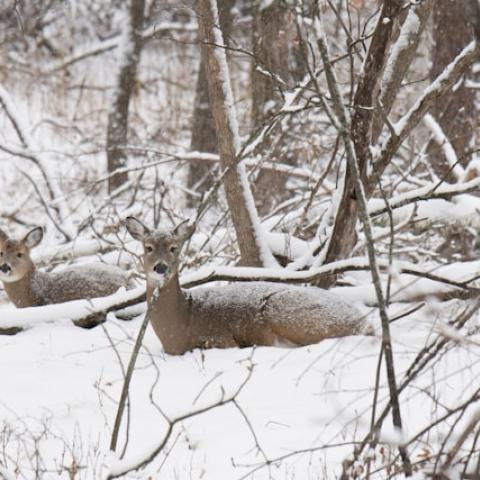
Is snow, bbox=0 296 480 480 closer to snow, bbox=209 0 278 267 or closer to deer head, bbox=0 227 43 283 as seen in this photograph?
snow, bbox=209 0 278 267

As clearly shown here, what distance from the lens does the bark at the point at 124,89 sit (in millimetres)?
14820

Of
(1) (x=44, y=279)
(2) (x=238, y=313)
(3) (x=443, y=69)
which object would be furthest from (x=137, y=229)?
(3) (x=443, y=69)

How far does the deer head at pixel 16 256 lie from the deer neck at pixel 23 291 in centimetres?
3

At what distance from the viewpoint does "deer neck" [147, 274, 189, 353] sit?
657 cm

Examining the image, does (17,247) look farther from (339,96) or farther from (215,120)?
(339,96)

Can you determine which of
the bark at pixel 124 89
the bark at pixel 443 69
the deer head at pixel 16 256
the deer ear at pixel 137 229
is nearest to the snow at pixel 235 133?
the deer ear at pixel 137 229

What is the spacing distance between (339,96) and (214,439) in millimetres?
1771

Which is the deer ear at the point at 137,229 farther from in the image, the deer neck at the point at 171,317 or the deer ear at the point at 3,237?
the deer ear at the point at 3,237

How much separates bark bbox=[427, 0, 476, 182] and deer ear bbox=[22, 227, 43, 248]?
4.40 metres

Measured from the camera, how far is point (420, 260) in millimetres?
9711

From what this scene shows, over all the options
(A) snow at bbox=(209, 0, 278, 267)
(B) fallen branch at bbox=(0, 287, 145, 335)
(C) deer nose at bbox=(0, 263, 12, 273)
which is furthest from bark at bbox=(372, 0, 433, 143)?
(C) deer nose at bbox=(0, 263, 12, 273)

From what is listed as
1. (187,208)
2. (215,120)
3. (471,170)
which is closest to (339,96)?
(215,120)

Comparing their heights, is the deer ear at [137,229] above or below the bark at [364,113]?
below

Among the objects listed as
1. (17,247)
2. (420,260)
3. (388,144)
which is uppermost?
(388,144)
